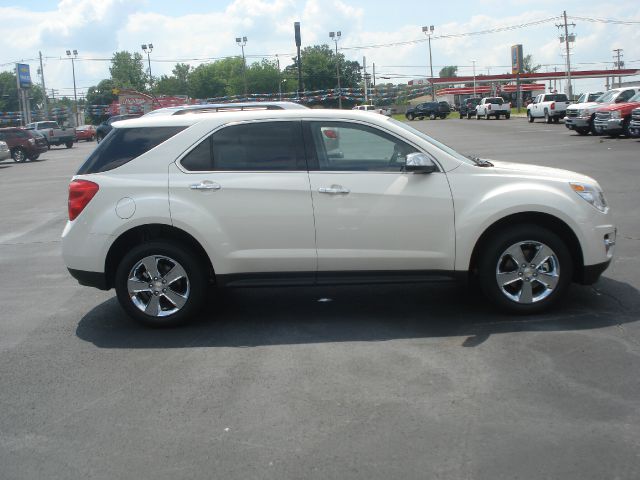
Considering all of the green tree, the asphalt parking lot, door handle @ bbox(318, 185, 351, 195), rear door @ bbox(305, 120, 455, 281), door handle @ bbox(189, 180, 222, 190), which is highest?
the green tree

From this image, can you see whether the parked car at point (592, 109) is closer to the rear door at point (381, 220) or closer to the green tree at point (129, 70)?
the rear door at point (381, 220)

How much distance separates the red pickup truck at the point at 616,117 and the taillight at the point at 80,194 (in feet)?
79.8

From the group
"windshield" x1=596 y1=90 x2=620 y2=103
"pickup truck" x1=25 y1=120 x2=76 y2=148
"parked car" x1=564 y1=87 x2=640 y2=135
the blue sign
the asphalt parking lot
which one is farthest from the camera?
the blue sign

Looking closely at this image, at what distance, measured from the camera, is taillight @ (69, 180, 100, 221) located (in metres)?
6.22

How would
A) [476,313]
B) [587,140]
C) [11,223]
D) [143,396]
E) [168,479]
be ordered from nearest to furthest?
[168,479], [143,396], [476,313], [11,223], [587,140]

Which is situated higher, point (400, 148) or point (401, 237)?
point (400, 148)

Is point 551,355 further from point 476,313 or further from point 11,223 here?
point 11,223

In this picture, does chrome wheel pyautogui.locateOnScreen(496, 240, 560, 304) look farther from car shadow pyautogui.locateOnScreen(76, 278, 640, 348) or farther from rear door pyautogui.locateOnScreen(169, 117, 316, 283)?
rear door pyautogui.locateOnScreen(169, 117, 316, 283)

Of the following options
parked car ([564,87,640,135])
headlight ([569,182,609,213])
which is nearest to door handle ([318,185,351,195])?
headlight ([569,182,609,213])

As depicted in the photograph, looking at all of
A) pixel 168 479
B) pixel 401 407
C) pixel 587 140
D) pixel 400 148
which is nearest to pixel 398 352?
pixel 401 407

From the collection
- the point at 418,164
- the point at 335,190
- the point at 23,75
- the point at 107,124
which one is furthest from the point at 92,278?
the point at 23,75

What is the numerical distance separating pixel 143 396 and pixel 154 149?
92.5 inches

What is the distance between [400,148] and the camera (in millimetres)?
6172

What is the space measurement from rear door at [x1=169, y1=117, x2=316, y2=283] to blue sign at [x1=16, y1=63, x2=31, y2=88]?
7742 centimetres
